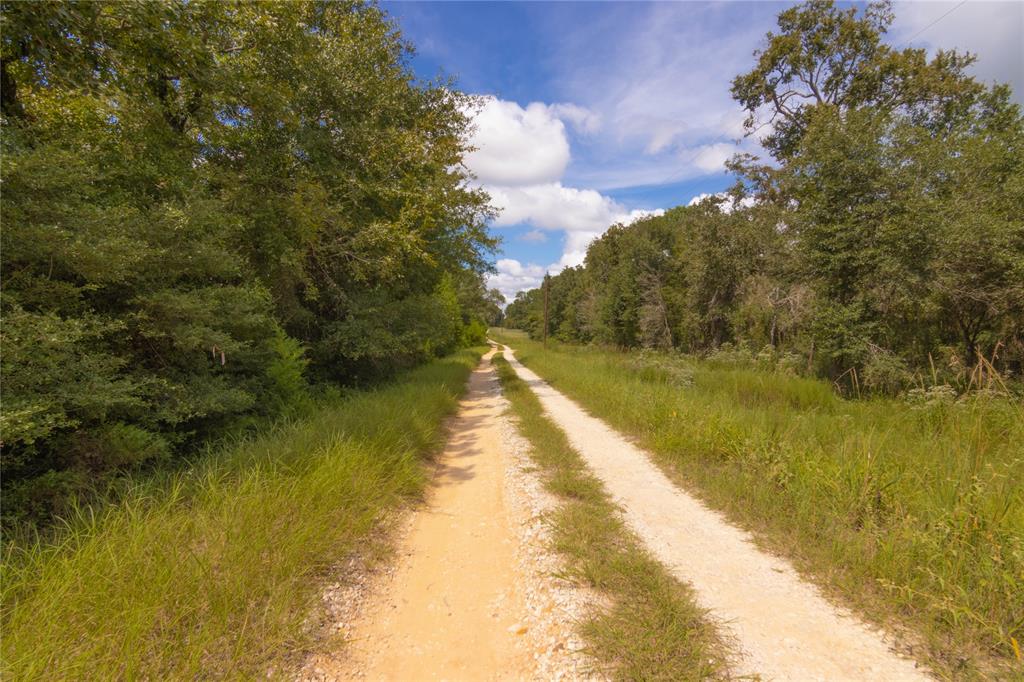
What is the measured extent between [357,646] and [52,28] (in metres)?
6.83

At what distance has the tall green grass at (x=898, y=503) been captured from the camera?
2289 millimetres

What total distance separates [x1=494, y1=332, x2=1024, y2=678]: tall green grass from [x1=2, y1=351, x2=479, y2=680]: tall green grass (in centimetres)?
378

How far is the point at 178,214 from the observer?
4516 millimetres

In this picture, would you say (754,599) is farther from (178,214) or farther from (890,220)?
(890,220)

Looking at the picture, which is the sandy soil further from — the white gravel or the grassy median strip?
the grassy median strip

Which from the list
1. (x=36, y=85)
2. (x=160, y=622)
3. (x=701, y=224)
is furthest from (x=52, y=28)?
(x=701, y=224)

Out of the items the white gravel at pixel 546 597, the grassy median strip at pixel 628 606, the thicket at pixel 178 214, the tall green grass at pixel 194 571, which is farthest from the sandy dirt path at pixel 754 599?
the thicket at pixel 178 214

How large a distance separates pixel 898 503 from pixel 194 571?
217 inches

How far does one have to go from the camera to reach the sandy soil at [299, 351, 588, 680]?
2.23 meters

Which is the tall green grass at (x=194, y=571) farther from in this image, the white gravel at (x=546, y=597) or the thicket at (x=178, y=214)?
the white gravel at (x=546, y=597)

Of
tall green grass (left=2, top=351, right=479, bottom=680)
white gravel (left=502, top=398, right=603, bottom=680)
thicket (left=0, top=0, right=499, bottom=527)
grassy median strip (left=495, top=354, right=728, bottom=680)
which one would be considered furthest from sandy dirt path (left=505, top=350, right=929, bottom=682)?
thicket (left=0, top=0, right=499, bottom=527)

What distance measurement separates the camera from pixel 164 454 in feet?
13.4

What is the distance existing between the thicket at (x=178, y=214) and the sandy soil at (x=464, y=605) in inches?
111

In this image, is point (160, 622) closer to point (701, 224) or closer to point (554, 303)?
point (701, 224)
